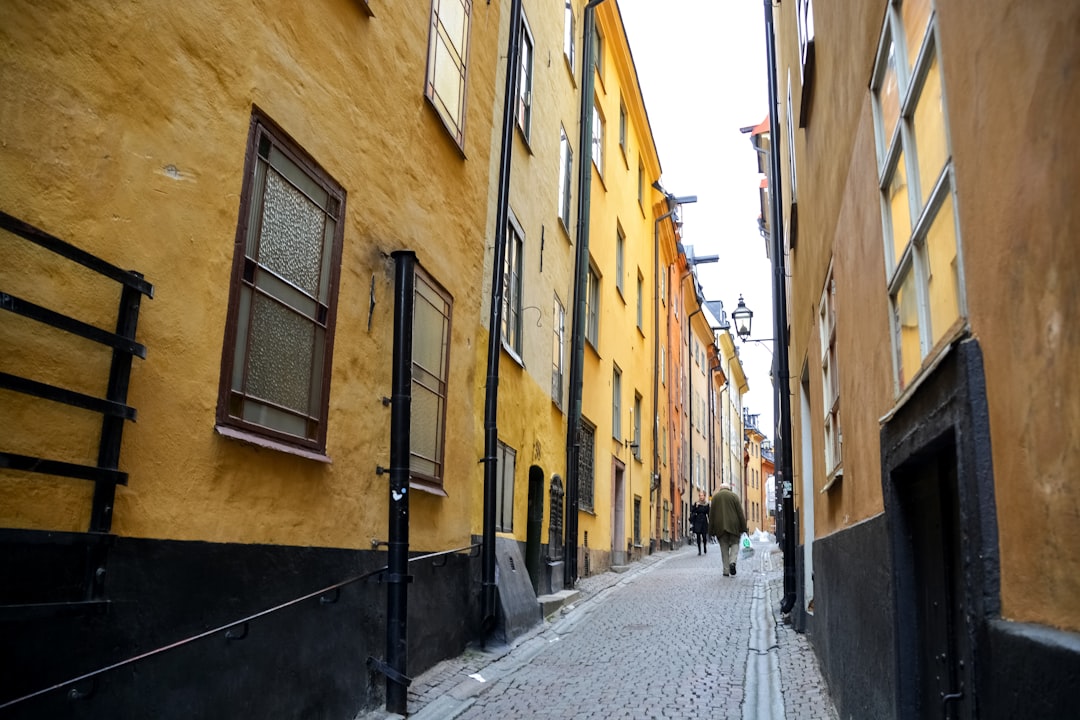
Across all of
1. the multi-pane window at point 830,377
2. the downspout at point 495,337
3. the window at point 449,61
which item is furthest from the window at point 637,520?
the window at point 449,61

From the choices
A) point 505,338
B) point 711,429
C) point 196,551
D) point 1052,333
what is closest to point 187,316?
point 196,551

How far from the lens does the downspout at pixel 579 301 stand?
43.4 feet

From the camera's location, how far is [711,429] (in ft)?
132

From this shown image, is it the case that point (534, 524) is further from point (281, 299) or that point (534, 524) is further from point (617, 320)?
point (617, 320)

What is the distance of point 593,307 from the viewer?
1658cm

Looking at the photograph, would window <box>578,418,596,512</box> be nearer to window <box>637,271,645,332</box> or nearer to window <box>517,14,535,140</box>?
window <box>517,14,535,140</box>

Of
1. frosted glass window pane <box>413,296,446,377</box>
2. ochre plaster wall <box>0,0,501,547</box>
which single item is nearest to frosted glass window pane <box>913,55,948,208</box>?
ochre plaster wall <box>0,0,501,547</box>

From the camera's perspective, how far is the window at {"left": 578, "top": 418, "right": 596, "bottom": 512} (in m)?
15.2

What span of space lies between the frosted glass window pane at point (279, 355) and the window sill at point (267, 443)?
10.0 inches

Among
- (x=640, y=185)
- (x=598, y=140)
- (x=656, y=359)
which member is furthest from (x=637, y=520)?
(x=598, y=140)

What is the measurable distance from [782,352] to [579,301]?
12.5 ft

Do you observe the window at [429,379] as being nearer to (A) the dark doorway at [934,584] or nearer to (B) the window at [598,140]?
(A) the dark doorway at [934,584]

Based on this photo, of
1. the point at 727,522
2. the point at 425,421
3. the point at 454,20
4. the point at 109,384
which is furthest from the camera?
the point at 727,522

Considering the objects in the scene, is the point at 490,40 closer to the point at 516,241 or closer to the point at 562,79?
the point at 516,241
